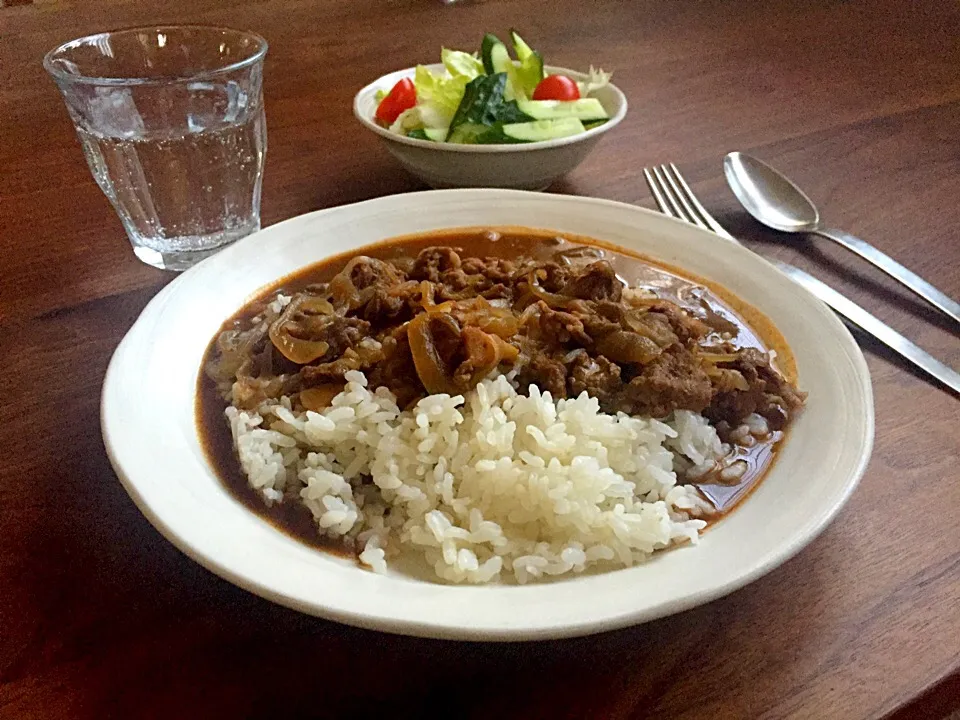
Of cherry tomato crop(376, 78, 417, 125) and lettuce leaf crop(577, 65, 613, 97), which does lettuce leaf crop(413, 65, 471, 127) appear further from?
lettuce leaf crop(577, 65, 613, 97)

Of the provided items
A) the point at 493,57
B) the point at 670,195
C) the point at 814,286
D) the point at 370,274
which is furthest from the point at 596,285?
the point at 493,57

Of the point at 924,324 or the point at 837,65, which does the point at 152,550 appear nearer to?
the point at 924,324

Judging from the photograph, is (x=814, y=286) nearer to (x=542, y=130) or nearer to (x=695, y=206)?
(x=695, y=206)

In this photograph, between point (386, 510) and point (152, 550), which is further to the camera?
point (386, 510)

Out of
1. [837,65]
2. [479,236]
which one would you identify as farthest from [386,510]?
[837,65]

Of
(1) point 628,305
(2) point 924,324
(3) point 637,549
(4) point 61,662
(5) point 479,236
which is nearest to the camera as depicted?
(4) point 61,662

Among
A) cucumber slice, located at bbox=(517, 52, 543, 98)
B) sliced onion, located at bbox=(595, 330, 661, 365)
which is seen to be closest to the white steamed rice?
sliced onion, located at bbox=(595, 330, 661, 365)
